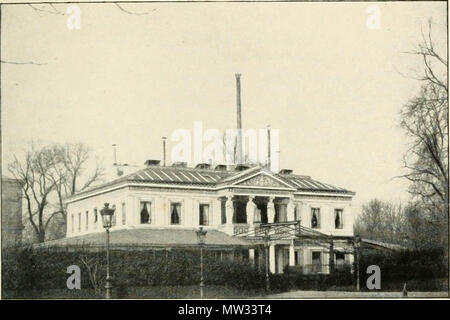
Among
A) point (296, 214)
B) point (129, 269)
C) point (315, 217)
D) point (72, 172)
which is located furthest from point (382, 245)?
point (72, 172)

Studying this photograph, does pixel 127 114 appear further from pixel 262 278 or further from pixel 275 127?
pixel 262 278

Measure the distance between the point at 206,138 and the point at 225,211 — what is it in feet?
9.23

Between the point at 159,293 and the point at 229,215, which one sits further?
the point at 229,215

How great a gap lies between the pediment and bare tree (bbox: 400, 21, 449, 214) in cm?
338

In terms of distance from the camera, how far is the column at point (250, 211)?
2241 centimetres

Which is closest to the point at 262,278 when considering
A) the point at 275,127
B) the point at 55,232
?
the point at 275,127

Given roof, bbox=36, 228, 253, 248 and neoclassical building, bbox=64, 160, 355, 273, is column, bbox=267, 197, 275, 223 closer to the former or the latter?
neoclassical building, bbox=64, 160, 355, 273

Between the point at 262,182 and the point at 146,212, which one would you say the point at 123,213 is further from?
the point at 262,182

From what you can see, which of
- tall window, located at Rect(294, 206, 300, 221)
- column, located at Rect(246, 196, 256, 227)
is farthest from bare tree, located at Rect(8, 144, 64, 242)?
tall window, located at Rect(294, 206, 300, 221)

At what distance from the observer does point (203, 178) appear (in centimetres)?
2177

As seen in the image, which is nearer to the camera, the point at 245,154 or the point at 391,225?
the point at 245,154

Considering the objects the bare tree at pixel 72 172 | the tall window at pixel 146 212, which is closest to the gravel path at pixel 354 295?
the tall window at pixel 146 212

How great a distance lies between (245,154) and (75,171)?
403 centimetres

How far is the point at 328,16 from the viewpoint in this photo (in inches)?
771
